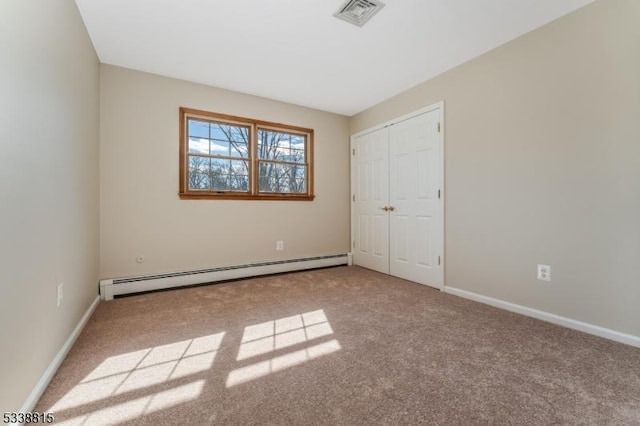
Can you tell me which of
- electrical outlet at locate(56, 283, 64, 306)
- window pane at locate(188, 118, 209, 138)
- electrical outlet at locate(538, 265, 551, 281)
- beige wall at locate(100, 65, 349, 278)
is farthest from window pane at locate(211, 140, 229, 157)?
electrical outlet at locate(538, 265, 551, 281)

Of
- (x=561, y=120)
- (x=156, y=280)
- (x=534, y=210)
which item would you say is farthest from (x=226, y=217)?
(x=561, y=120)

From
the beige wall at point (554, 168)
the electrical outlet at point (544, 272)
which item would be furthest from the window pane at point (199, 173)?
the electrical outlet at point (544, 272)

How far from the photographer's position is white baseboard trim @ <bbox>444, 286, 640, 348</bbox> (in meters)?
1.93

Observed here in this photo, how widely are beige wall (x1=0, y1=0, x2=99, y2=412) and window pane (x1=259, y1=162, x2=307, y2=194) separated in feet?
6.65

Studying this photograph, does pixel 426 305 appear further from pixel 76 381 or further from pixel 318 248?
pixel 76 381

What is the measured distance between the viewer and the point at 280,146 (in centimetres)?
411

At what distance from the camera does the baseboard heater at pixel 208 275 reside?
116 inches

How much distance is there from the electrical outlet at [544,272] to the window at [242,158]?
286 cm

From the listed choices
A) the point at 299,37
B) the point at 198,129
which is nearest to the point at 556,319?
the point at 299,37

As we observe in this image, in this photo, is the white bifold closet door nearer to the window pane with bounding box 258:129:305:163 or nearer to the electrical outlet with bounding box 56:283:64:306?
the window pane with bounding box 258:129:305:163

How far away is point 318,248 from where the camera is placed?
4367 mm

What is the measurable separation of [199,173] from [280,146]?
1203 millimetres

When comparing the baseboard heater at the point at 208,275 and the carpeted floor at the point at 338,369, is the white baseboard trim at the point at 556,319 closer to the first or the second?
the carpeted floor at the point at 338,369

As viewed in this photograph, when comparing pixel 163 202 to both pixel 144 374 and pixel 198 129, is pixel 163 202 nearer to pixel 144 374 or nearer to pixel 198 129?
pixel 198 129
